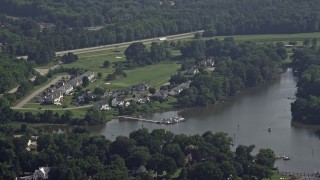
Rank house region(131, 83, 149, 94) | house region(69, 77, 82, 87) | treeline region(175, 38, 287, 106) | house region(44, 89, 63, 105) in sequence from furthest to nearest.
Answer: house region(69, 77, 82, 87)
house region(131, 83, 149, 94)
treeline region(175, 38, 287, 106)
house region(44, 89, 63, 105)

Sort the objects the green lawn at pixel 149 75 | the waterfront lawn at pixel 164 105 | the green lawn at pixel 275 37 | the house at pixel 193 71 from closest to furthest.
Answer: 1. the waterfront lawn at pixel 164 105
2. the green lawn at pixel 149 75
3. the house at pixel 193 71
4. the green lawn at pixel 275 37

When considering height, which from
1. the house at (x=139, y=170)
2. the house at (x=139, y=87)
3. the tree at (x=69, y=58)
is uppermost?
the tree at (x=69, y=58)

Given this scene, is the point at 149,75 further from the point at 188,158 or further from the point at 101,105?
the point at 188,158

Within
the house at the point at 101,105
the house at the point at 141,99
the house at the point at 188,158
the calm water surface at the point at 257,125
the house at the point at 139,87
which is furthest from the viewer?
the house at the point at 139,87

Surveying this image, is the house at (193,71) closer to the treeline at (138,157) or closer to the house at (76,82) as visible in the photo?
the house at (76,82)

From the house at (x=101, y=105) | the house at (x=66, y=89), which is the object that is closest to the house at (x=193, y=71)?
the house at (x=66, y=89)

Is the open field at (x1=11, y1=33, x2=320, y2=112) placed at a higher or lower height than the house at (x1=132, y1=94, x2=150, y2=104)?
higher

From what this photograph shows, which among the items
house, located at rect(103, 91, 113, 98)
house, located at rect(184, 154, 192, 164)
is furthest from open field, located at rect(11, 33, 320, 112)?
house, located at rect(184, 154, 192, 164)

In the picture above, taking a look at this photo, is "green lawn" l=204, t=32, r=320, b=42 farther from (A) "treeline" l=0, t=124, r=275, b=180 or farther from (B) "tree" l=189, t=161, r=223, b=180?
(B) "tree" l=189, t=161, r=223, b=180
